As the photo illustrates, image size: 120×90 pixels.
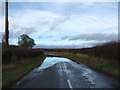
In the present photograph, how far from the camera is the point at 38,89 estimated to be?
838cm

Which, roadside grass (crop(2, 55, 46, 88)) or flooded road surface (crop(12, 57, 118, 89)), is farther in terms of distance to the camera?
roadside grass (crop(2, 55, 46, 88))

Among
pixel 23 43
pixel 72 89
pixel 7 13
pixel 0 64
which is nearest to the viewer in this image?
pixel 72 89

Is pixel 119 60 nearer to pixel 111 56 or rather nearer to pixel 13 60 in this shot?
pixel 111 56

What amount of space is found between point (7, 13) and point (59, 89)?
16993 mm

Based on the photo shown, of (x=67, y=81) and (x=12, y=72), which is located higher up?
(x=67, y=81)

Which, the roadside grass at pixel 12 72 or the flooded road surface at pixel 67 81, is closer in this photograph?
the flooded road surface at pixel 67 81

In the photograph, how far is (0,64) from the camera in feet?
57.0

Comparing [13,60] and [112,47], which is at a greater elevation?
[112,47]

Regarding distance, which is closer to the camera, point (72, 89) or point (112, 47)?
point (72, 89)

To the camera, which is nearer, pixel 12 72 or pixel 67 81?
pixel 67 81

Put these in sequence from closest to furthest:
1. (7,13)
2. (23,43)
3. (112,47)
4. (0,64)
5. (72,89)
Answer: (72,89), (0,64), (112,47), (7,13), (23,43)

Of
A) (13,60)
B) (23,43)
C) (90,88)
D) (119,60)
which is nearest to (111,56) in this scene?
(119,60)

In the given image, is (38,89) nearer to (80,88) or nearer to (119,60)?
(80,88)

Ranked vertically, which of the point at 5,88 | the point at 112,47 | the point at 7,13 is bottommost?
the point at 5,88
